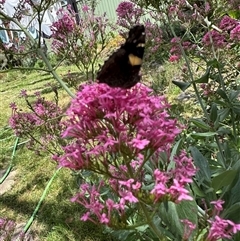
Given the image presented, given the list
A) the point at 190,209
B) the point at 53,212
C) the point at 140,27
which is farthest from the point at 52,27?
the point at 190,209

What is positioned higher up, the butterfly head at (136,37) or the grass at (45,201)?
the butterfly head at (136,37)

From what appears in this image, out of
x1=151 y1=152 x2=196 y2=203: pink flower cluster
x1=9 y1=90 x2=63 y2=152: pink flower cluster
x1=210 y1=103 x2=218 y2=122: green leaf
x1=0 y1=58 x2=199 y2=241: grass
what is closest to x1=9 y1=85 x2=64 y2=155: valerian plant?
x1=9 y1=90 x2=63 y2=152: pink flower cluster

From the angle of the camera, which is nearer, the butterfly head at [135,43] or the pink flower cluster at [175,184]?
the pink flower cluster at [175,184]

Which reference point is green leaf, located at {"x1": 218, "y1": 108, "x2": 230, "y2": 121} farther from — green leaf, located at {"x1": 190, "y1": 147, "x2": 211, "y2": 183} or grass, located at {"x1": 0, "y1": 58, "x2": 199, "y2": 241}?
grass, located at {"x1": 0, "y1": 58, "x2": 199, "y2": 241}

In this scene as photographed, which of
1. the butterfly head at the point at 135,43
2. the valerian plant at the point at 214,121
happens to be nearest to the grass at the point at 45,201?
the valerian plant at the point at 214,121

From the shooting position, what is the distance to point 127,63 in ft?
4.38

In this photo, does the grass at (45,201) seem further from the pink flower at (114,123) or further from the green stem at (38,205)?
the pink flower at (114,123)

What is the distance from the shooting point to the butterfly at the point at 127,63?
50.5 inches

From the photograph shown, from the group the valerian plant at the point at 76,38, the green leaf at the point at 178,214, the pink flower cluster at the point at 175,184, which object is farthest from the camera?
the valerian plant at the point at 76,38

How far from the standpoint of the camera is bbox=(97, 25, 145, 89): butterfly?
128 centimetres

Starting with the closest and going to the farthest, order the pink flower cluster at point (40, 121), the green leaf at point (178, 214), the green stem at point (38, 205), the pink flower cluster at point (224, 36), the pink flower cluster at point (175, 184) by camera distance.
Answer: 1. the pink flower cluster at point (175, 184)
2. the green leaf at point (178, 214)
3. the pink flower cluster at point (40, 121)
4. the pink flower cluster at point (224, 36)
5. the green stem at point (38, 205)

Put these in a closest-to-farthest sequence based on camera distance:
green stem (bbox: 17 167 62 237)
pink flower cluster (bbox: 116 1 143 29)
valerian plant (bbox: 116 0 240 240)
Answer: valerian plant (bbox: 116 0 240 240), green stem (bbox: 17 167 62 237), pink flower cluster (bbox: 116 1 143 29)

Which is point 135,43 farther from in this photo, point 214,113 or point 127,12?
point 127,12

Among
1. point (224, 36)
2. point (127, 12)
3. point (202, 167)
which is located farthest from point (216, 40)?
point (202, 167)
